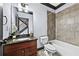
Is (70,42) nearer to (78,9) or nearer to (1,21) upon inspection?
(78,9)

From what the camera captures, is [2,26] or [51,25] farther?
[51,25]

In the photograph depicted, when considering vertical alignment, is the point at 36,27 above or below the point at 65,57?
above

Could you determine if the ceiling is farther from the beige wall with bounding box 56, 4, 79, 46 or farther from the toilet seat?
the toilet seat

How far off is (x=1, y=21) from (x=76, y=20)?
114 cm

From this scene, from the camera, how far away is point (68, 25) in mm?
1677

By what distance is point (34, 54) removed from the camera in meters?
1.71

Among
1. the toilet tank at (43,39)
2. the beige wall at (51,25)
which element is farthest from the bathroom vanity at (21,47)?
the beige wall at (51,25)

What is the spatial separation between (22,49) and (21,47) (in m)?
0.04

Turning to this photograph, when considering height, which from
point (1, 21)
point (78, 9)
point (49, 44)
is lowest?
point (49, 44)

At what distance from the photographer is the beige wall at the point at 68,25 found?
1641 millimetres

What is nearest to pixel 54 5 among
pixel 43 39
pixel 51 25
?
pixel 51 25

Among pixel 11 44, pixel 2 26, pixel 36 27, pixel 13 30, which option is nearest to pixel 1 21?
pixel 2 26

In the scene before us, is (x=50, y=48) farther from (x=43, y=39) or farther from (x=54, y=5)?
(x=54, y=5)

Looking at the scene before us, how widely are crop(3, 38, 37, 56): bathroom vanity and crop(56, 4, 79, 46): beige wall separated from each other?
429 millimetres
